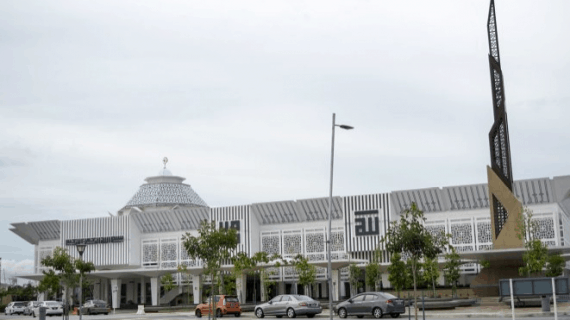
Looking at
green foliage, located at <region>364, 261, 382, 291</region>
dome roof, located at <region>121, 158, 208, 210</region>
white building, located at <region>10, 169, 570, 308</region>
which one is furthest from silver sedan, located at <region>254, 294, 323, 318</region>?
dome roof, located at <region>121, 158, 208, 210</region>

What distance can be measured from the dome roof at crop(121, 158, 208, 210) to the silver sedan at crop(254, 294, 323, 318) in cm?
6267

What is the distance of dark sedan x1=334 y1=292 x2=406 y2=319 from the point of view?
37.8 metres

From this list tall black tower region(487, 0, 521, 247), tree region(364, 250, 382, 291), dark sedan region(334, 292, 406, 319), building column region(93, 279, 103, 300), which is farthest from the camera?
building column region(93, 279, 103, 300)

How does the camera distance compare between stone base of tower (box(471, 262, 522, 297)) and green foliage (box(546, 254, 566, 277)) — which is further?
stone base of tower (box(471, 262, 522, 297))

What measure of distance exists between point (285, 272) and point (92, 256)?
26.4m

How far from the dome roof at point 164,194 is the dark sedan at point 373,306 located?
67.7 metres

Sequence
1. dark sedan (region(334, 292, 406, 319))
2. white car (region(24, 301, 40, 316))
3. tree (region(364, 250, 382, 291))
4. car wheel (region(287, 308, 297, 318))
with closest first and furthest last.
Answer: dark sedan (region(334, 292, 406, 319)) → car wheel (region(287, 308, 297, 318)) → tree (region(364, 250, 382, 291)) → white car (region(24, 301, 40, 316))

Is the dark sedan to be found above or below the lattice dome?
below

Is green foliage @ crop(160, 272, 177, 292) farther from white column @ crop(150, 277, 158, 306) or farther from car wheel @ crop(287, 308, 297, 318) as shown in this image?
car wheel @ crop(287, 308, 297, 318)

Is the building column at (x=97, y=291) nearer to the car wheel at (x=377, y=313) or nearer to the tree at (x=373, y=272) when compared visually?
the tree at (x=373, y=272)

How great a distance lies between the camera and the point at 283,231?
81.8 meters

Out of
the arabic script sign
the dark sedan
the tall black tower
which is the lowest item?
the dark sedan

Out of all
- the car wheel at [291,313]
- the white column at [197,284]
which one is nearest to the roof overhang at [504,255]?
the car wheel at [291,313]

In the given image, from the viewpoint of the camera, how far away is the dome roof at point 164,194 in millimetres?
104812
